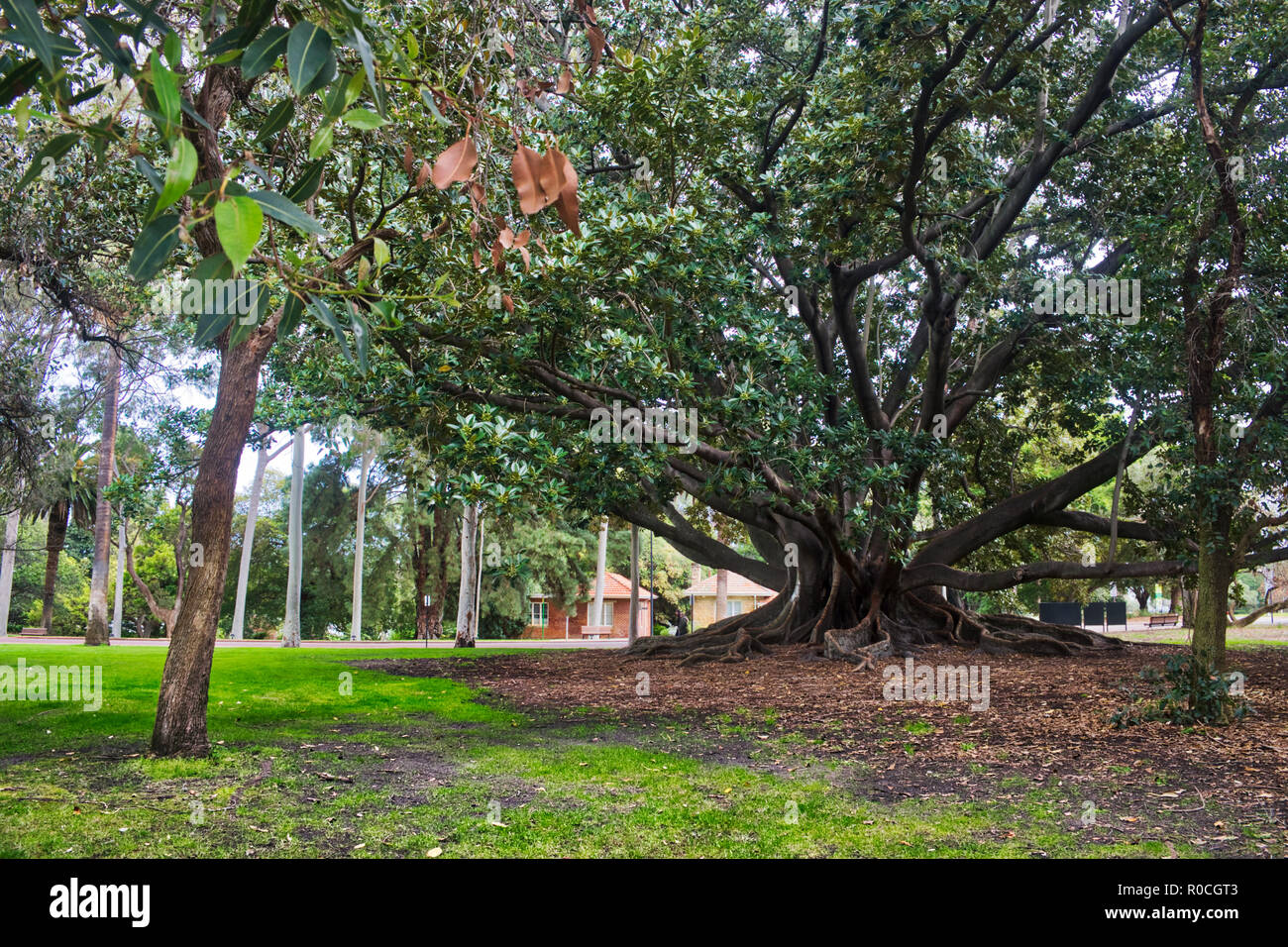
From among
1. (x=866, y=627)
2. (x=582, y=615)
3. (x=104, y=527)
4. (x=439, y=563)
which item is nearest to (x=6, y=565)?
(x=104, y=527)

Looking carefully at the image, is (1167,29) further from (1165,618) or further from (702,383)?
(1165,618)

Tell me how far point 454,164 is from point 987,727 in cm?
767

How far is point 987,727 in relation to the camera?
788 centimetres

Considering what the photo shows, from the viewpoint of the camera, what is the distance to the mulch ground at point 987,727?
17.8ft

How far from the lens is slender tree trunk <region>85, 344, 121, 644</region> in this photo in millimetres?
21441

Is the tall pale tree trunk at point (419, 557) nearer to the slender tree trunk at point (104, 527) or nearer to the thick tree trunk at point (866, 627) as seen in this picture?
the slender tree trunk at point (104, 527)

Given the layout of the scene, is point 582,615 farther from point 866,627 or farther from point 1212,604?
point 1212,604

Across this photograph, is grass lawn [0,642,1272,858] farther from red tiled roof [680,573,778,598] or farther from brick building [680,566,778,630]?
red tiled roof [680,573,778,598]

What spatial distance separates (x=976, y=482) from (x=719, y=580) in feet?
66.1

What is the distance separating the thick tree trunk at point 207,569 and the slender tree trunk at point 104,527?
53.7ft

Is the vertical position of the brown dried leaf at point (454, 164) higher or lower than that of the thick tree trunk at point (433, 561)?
higher

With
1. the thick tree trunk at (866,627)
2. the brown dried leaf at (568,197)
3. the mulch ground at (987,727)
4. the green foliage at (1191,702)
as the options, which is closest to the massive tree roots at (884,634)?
the thick tree trunk at (866,627)

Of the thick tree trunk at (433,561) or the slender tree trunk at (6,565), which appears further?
the thick tree trunk at (433,561)

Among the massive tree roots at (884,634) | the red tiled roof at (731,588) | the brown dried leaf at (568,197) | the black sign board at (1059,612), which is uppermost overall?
the brown dried leaf at (568,197)
